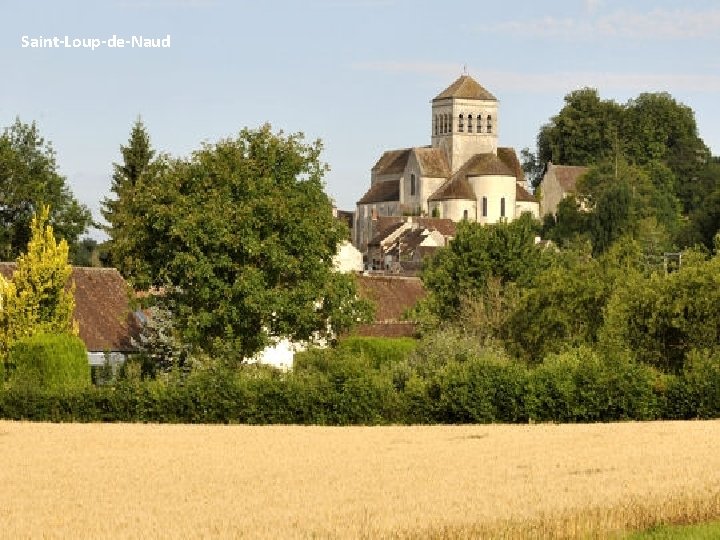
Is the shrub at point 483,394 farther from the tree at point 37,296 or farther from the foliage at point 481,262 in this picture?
the foliage at point 481,262

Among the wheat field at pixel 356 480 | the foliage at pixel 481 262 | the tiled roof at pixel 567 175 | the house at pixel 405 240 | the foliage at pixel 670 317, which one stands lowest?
the wheat field at pixel 356 480

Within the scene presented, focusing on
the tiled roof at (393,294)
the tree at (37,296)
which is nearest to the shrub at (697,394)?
the tree at (37,296)

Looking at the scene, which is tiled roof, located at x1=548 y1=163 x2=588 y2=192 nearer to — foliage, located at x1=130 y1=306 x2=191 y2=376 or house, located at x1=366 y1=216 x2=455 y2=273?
house, located at x1=366 y1=216 x2=455 y2=273

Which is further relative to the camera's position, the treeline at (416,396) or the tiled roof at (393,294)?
the tiled roof at (393,294)

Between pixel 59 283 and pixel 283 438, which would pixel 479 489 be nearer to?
pixel 283 438

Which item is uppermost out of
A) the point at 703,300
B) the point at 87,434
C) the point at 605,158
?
the point at 605,158

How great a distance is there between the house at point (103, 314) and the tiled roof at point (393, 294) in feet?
47.9

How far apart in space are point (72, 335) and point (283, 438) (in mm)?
21234

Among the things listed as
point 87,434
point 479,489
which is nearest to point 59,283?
point 87,434

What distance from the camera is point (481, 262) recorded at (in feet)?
281

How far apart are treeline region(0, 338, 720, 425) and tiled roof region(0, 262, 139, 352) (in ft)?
64.3

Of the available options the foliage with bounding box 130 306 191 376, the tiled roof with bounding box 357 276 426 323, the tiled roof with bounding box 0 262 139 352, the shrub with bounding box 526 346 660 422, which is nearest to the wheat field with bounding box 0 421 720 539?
the shrub with bounding box 526 346 660 422

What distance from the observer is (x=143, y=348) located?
233 ft

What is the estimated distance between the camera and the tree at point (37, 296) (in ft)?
208
